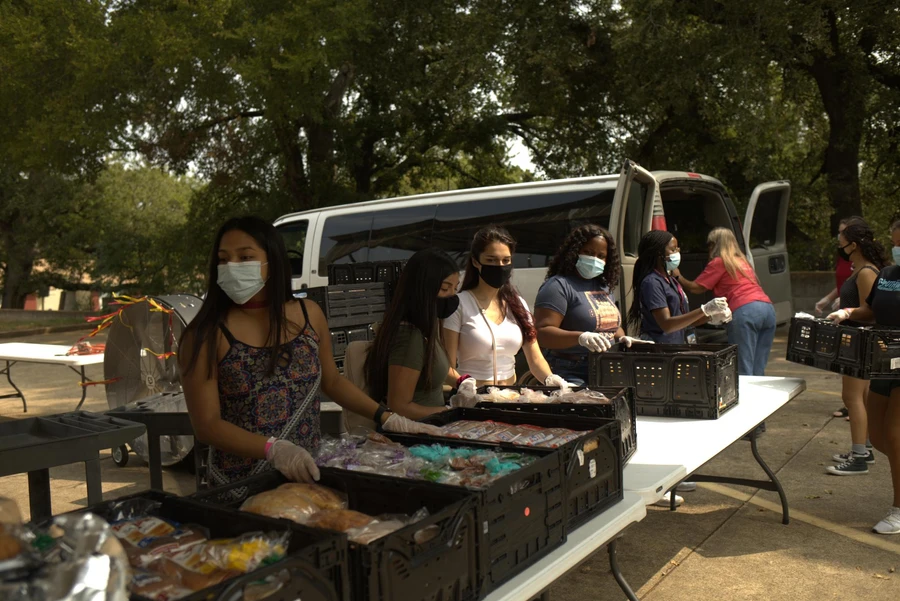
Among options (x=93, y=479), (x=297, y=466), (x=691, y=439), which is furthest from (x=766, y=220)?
(x=297, y=466)

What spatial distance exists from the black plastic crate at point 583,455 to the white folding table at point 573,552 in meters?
Result: 0.04

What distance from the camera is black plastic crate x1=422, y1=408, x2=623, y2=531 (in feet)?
8.09

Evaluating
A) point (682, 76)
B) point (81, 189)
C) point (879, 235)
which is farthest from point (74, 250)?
point (879, 235)

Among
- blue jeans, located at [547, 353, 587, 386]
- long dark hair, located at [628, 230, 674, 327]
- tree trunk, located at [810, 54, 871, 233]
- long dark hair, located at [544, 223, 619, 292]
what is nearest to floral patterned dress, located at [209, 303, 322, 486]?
blue jeans, located at [547, 353, 587, 386]

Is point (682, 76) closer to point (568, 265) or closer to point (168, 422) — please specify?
point (568, 265)

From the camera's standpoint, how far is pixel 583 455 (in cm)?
251

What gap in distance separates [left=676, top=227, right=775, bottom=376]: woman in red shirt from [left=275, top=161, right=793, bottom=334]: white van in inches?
32.8

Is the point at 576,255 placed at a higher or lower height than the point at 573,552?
higher

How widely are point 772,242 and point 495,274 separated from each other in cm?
682

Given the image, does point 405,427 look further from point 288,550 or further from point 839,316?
point 839,316

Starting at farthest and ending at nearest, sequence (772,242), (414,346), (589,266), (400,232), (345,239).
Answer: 1. (772,242)
2. (345,239)
3. (400,232)
4. (589,266)
5. (414,346)

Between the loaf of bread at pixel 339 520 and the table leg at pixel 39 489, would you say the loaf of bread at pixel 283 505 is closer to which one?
the loaf of bread at pixel 339 520

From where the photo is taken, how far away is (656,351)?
4.59 m

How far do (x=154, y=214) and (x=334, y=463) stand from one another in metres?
37.4
